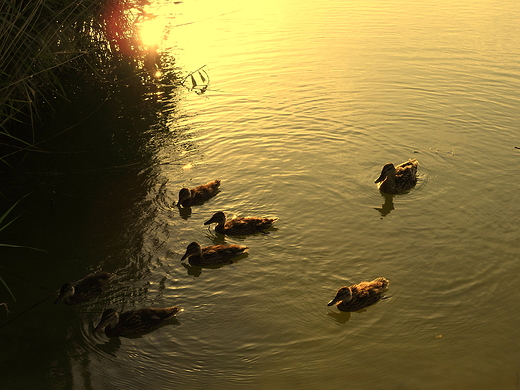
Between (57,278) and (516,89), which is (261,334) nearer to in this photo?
(57,278)

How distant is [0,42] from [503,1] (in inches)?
718

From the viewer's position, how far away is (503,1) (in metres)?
20.6

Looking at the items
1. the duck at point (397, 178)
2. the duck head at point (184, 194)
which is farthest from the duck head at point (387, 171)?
the duck head at point (184, 194)

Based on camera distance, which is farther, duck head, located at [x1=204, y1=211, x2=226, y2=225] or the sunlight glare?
Answer: the sunlight glare

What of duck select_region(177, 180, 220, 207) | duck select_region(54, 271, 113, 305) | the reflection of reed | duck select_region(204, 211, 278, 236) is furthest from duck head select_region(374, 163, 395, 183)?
duck select_region(54, 271, 113, 305)

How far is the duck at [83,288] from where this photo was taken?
263 inches

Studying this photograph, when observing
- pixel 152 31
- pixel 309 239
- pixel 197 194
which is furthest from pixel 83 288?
pixel 152 31

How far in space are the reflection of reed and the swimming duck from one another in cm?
227

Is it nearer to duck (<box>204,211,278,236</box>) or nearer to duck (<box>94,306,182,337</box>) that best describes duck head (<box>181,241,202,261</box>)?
duck (<box>204,211,278,236</box>)

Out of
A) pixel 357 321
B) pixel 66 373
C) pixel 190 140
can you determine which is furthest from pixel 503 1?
pixel 66 373

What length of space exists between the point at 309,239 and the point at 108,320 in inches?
116

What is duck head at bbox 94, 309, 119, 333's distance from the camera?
626 cm

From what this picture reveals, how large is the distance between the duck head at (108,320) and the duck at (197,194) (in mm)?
2746

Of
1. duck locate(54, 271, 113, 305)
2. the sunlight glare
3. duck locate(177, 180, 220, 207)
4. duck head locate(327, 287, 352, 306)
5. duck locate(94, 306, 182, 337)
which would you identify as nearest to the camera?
duck locate(94, 306, 182, 337)
